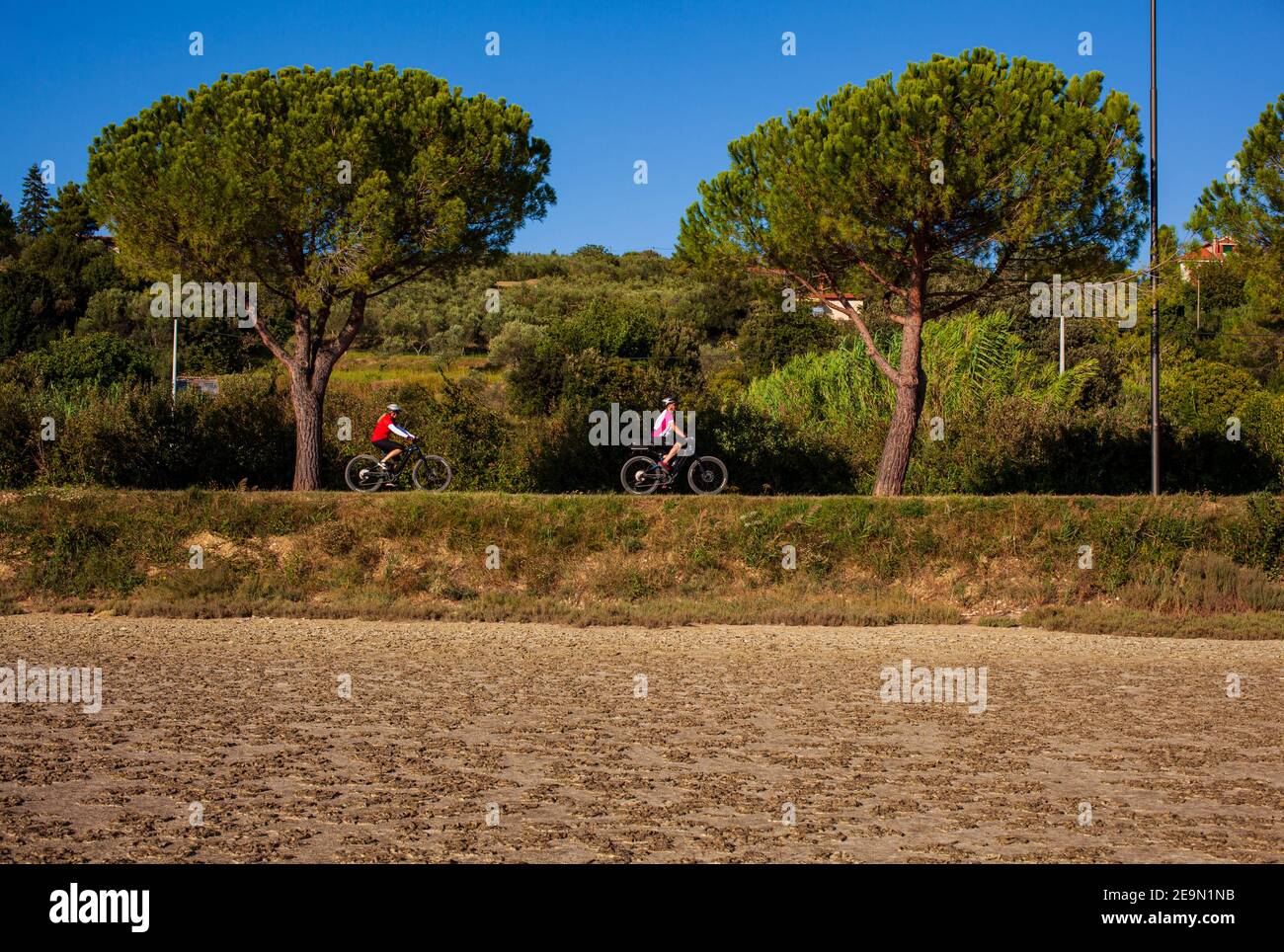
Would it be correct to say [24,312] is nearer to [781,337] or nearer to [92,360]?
[92,360]

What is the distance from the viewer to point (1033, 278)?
66.9 ft

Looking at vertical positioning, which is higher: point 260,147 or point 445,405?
point 260,147

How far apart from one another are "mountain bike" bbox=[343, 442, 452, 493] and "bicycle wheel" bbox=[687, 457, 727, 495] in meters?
4.16

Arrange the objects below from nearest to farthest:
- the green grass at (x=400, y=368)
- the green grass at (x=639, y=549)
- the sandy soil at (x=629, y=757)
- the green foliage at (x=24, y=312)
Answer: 1. the sandy soil at (x=629, y=757)
2. the green grass at (x=639, y=549)
3. the green grass at (x=400, y=368)
4. the green foliage at (x=24, y=312)

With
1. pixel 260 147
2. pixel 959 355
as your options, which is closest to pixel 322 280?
pixel 260 147

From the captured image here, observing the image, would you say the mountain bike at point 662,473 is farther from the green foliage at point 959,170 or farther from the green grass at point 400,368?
the green grass at point 400,368

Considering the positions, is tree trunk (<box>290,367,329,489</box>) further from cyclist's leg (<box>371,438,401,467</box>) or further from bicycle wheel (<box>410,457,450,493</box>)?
bicycle wheel (<box>410,457,450,493</box>)

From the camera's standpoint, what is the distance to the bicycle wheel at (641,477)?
2005cm

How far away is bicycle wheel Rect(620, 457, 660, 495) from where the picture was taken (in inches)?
789

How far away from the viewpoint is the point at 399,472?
2025 cm

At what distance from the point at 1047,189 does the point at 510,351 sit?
3893cm

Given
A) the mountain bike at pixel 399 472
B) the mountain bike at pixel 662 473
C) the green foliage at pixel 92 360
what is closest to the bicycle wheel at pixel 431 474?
the mountain bike at pixel 399 472
